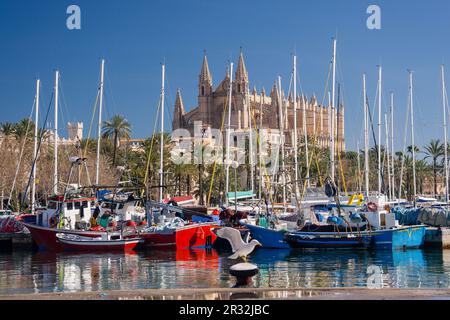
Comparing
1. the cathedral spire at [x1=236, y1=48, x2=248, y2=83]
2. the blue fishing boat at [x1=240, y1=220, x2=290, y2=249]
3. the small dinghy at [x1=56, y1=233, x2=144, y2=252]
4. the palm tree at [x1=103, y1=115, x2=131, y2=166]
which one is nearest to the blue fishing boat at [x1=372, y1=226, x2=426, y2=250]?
the blue fishing boat at [x1=240, y1=220, x2=290, y2=249]

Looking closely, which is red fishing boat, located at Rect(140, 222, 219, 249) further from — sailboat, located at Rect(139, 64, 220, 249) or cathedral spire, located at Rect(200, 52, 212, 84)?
cathedral spire, located at Rect(200, 52, 212, 84)

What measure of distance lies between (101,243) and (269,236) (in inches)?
374

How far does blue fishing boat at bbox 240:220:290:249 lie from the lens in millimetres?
39312

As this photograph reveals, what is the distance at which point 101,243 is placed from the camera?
38188 millimetres

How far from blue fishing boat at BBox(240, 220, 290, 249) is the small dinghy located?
21.8 feet

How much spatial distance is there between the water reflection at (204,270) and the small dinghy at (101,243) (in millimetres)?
810

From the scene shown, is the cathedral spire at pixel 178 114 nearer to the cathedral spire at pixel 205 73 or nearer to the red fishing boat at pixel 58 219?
the cathedral spire at pixel 205 73

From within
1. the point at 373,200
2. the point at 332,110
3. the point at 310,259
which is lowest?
the point at 310,259

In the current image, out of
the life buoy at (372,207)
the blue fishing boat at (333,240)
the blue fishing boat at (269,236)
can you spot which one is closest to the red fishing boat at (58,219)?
the blue fishing boat at (269,236)

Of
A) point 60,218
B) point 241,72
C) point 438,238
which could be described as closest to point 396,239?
point 438,238
